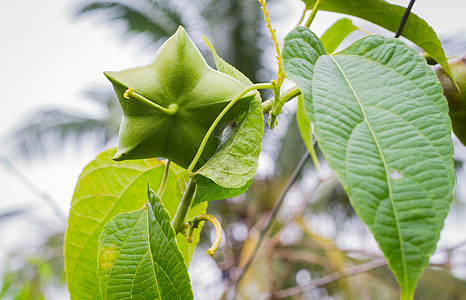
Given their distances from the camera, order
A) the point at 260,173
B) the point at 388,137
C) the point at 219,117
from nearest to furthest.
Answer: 1. the point at 388,137
2. the point at 219,117
3. the point at 260,173

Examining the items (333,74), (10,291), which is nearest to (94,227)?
(333,74)

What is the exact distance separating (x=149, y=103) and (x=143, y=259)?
14cm

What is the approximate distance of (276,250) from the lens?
5.35m

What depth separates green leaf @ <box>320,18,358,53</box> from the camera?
596 millimetres

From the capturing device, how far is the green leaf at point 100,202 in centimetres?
53

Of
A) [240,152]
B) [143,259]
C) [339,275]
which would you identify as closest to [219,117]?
[240,152]

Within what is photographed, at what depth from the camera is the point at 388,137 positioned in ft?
0.90

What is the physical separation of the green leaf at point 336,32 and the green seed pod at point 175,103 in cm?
27

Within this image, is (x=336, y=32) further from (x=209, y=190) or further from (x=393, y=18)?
(x=209, y=190)

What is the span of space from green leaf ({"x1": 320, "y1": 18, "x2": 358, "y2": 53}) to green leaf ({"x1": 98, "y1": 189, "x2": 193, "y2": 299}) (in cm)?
36

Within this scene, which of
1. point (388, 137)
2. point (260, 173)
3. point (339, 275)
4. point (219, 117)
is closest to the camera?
point (388, 137)

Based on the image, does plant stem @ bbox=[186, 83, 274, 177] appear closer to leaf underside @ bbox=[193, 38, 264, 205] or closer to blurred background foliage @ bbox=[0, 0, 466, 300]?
leaf underside @ bbox=[193, 38, 264, 205]

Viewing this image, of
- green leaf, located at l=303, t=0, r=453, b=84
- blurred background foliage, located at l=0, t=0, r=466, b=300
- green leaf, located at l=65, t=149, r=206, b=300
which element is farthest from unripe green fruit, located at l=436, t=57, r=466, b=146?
blurred background foliage, located at l=0, t=0, r=466, b=300

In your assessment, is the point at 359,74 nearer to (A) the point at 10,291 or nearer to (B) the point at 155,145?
(B) the point at 155,145
